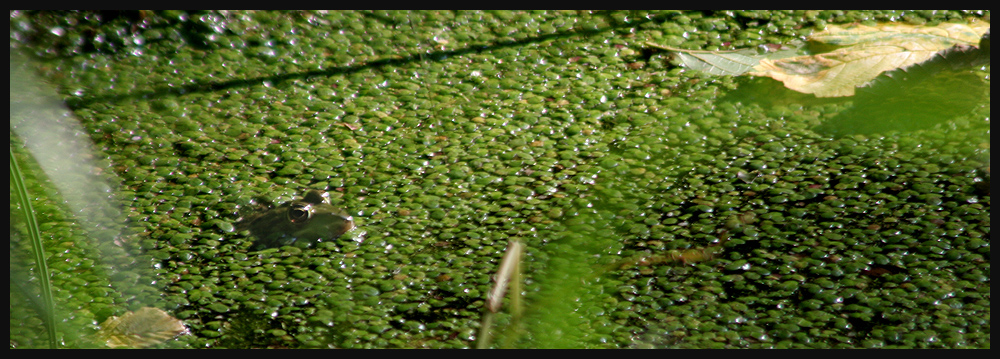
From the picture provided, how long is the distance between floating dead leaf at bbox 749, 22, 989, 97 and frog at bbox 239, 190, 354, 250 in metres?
1.02

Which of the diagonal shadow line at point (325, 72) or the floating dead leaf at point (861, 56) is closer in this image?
the floating dead leaf at point (861, 56)

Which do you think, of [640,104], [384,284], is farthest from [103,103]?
[640,104]

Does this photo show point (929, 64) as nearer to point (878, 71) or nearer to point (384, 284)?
point (878, 71)

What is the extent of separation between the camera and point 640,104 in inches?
65.7

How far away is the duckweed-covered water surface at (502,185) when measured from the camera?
1195 millimetres

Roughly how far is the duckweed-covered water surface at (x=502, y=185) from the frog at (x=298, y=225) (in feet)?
0.07

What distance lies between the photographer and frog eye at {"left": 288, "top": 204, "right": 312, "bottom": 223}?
1.38 metres

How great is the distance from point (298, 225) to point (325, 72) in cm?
54

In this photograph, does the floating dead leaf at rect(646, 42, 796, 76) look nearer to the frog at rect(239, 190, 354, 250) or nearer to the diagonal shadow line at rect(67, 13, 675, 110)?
the diagonal shadow line at rect(67, 13, 675, 110)

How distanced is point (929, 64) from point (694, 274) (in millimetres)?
782

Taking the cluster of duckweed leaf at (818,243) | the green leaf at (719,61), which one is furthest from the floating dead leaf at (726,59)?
the cluster of duckweed leaf at (818,243)

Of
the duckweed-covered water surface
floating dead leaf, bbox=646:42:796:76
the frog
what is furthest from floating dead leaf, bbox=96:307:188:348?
floating dead leaf, bbox=646:42:796:76

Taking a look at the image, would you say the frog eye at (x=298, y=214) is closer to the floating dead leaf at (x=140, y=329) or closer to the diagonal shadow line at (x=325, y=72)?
the floating dead leaf at (x=140, y=329)

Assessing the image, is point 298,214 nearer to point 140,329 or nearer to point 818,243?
point 140,329
